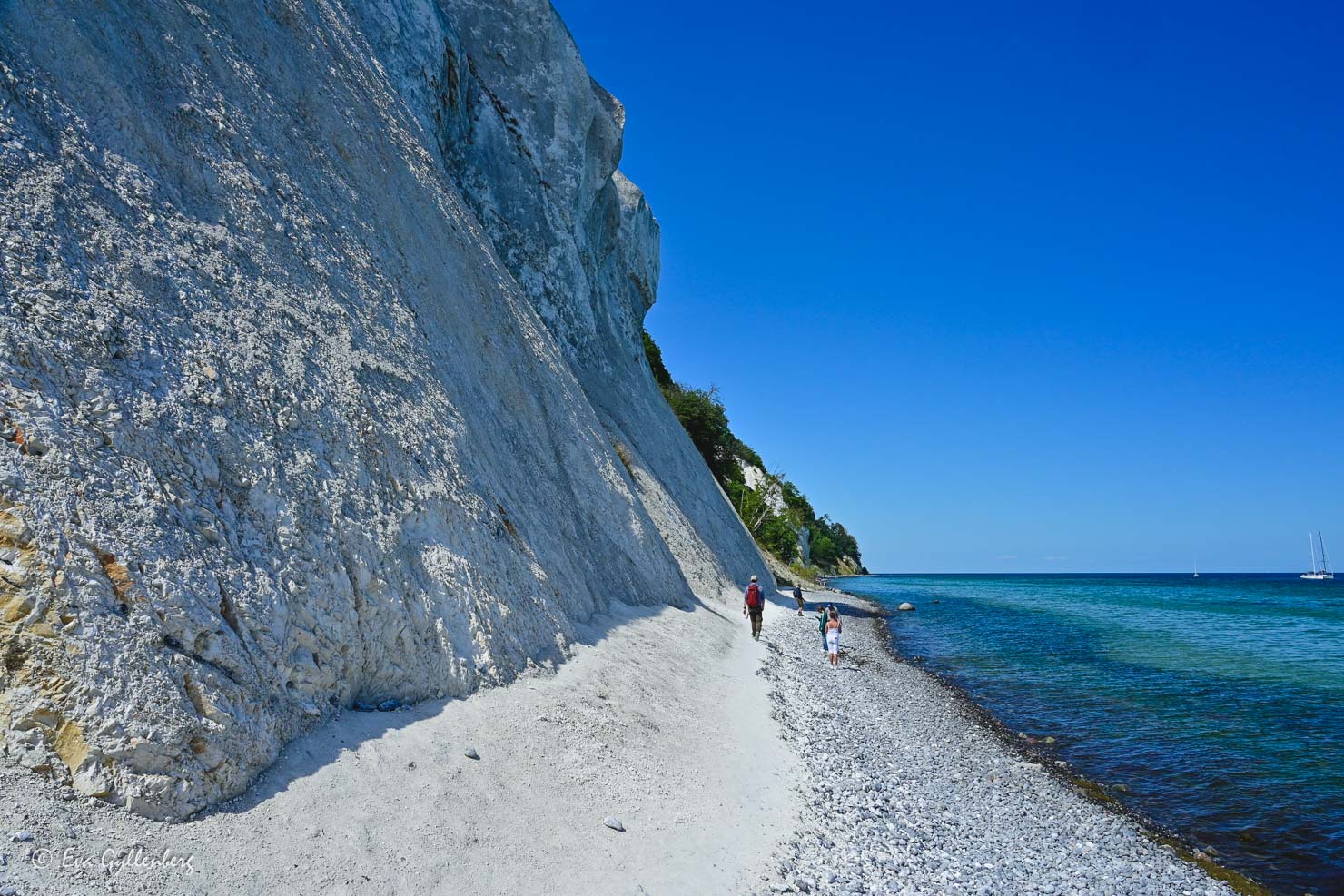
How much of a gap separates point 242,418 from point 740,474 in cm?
4799

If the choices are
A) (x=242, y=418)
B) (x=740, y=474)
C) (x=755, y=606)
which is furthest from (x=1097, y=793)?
(x=740, y=474)

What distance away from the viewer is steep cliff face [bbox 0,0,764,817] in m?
4.78

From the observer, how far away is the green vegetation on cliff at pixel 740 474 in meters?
46.2

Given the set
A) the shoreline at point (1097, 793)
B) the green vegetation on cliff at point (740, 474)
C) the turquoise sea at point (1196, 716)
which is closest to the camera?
the shoreline at point (1097, 793)

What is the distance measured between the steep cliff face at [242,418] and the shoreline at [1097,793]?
7.70 metres

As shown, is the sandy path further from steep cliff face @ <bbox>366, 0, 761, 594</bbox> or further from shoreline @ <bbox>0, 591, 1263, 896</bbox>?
steep cliff face @ <bbox>366, 0, 761, 594</bbox>

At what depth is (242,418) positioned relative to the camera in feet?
22.5

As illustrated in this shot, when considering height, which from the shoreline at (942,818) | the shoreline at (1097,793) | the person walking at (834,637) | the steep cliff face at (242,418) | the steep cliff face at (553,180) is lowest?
the shoreline at (1097,793)

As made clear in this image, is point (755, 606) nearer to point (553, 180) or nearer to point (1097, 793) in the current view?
point (1097, 793)

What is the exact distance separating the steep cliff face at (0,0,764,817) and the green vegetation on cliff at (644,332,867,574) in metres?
25.0

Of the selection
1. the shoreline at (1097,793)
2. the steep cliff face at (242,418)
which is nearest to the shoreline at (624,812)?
the shoreline at (1097,793)

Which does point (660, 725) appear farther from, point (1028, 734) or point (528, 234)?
point (528, 234)

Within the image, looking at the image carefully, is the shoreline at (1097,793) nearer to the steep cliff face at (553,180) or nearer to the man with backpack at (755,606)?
the man with backpack at (755,606)

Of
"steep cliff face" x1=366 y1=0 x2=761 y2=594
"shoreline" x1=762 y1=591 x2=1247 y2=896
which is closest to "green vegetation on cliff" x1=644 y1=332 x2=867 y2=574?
"steep cliff face" x1=366 y1=0 x2=761 y2=594
